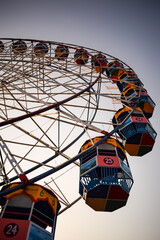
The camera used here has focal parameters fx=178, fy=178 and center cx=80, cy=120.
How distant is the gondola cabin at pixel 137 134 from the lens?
11.9 metres

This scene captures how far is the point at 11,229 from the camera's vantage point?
585 centimetres

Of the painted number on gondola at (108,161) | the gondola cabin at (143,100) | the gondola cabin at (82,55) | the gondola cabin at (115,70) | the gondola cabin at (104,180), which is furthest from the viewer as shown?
the gondola cabin at (115,70)

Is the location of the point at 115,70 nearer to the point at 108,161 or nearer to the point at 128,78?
the point at 128,78

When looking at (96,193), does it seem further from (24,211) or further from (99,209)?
(24,211)

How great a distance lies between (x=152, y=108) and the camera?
16.5m

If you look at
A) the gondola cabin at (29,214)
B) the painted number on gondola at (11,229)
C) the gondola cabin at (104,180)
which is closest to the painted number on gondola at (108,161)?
the gondola cabin at (104,180)

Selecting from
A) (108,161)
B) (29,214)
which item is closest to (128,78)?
(108,161)

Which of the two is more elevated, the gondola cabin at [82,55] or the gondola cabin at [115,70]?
the gondola cabin at [115,70]

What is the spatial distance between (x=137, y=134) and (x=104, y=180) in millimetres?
5139

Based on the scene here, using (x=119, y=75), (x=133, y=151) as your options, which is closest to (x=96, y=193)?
(x=133, y=151)

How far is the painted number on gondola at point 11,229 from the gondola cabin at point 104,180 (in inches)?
131

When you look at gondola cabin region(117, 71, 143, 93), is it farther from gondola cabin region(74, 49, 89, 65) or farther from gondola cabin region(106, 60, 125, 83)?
gondola cabin region(74, 49, 89, 65)

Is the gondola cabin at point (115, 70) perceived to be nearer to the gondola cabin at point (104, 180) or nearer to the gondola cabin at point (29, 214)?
the gondola cabin at point (104, 180)

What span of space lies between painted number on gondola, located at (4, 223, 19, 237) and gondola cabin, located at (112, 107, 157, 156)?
8319 mm
